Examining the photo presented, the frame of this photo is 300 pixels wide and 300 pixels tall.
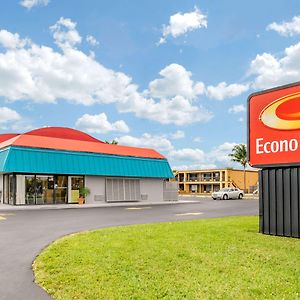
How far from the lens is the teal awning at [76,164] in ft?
90.8

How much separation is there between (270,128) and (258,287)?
23.4ft

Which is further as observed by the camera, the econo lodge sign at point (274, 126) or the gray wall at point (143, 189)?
the gray wall at point (143, 189)

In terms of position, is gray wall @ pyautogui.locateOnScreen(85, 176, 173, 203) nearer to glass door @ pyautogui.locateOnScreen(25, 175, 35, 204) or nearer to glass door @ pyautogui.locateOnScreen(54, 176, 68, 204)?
glass door @ pyautogui.locateOnScreen(54, 176, 68, 204)

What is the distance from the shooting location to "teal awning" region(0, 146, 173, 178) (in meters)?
27.7

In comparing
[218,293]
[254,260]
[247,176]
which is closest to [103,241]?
[254,260]

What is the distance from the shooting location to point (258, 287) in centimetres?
607

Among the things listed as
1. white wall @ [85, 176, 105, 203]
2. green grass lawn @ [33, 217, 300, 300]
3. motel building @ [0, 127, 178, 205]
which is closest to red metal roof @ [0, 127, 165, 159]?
motel building @ [0, 127, 178, 205]

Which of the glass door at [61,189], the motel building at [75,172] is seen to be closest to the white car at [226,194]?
the motel building at [75,172]

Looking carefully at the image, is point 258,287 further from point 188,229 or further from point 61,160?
point 61,160

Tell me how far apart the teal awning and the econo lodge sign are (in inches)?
795

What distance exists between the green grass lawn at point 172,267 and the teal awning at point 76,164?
1854 cm

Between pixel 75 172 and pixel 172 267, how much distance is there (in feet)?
79.7

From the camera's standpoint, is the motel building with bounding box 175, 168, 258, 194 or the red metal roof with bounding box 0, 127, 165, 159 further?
the motel building with bounding box 175, 168, 258, 194

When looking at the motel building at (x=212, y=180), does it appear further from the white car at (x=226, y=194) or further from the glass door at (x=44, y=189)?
the glass door at (x=44, y=189)
